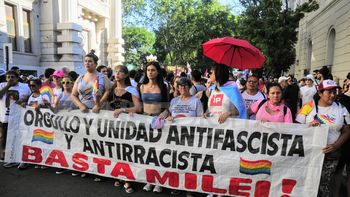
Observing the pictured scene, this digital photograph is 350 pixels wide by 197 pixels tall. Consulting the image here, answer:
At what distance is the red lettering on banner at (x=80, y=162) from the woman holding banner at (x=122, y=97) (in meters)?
0.54

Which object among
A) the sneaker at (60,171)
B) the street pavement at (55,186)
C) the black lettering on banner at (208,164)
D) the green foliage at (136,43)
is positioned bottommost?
the street pavement at (55,186)

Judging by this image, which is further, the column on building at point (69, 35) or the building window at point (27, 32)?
the column on building at point (69, 35)

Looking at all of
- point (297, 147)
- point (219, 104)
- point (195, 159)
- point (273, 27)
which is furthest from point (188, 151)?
point (273, 27)

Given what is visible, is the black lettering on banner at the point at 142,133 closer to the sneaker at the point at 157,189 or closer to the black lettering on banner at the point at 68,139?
the sneaker at the point at 157,189

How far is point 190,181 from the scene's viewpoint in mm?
3746

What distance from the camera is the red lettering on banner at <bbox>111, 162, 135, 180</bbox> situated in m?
4.03

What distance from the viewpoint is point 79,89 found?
14.5ft

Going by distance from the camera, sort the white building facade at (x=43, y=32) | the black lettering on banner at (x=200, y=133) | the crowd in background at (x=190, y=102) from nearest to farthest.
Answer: the crowd in background at (x=190, y=102) → the black lettering on banner at (x=200, y=133) → the white building facade at (x=43, y=32)

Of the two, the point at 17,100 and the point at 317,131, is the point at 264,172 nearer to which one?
the point at 317,131

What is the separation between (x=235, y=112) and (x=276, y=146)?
0.63 metres

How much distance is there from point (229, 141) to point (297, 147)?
2.60ft

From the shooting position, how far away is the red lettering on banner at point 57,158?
4.48 meters

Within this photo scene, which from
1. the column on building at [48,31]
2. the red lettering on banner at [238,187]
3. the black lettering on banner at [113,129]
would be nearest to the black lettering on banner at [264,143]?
the red lettering on banner at [238,187]

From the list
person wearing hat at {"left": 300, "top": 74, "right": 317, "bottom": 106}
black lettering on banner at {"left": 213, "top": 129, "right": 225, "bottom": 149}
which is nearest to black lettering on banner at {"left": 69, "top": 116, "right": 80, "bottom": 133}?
black lettering on banner at {"left": 213, "top": 129, "right": 225, "bottom": 149}
